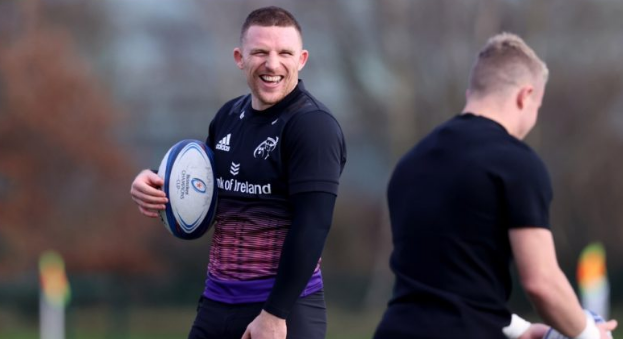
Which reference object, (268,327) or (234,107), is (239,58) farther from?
(268,327)

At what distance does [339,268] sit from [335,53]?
234 inches

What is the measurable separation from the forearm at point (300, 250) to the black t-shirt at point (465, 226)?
0.55 meters

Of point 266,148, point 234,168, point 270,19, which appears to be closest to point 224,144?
point 234,168

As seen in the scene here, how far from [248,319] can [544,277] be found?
1.39 metres

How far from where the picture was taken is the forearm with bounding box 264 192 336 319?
14.9ft

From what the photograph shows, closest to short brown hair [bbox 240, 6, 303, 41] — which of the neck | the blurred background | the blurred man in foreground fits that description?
the blurred man in foreground

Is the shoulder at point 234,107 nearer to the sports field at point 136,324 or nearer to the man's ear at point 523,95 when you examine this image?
the man's ear at point 523,95

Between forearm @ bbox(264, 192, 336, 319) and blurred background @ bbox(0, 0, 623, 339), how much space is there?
2408 cm

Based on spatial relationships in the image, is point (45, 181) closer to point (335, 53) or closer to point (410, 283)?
point (335, 53)

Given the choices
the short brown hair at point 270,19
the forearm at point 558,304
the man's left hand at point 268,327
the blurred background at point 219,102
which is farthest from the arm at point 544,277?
the blurred background at point 219,102

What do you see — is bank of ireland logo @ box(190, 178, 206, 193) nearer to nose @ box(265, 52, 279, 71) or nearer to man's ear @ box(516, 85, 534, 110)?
nose @ box(265, 52, 279, 71)

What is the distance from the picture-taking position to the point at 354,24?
32844 millimetres

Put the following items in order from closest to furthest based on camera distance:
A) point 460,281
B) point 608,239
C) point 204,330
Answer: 1. point 460,281
2. point 204,330
3. point 608,239

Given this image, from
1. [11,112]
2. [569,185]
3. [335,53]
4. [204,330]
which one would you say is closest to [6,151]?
[11,112]
